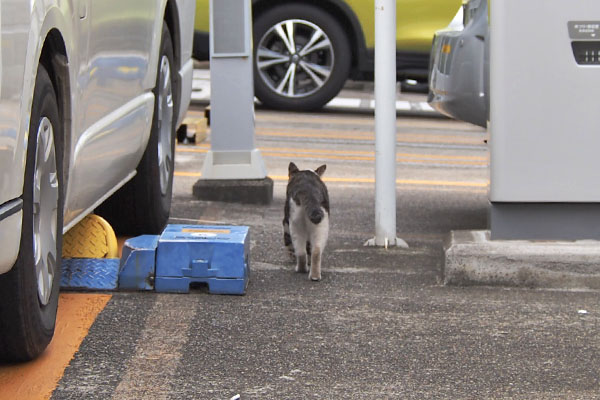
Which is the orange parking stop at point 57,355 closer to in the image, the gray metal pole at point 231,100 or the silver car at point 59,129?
the silver car at point 59,129

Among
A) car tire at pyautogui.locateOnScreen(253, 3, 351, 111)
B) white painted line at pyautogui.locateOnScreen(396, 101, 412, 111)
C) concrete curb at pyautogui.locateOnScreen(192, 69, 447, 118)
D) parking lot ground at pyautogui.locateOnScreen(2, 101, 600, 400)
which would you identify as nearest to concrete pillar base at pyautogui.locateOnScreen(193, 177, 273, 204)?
parking lot ground at pyautogui.locateOnScreen(2, 101, 600, 400)

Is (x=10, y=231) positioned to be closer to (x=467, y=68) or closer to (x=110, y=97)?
(x=110, y=97)

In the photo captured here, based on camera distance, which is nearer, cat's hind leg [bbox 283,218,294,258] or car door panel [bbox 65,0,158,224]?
car door panel [bbox 65,0,158,224]

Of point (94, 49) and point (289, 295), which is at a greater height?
point (94, 49)

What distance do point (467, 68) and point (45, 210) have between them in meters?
2.94

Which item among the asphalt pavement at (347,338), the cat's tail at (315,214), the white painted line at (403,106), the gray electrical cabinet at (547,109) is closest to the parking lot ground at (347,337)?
the asphalt pavement at (347,338)

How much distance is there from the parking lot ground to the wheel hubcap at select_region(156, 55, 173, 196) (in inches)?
20.8

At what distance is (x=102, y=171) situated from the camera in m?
4.71

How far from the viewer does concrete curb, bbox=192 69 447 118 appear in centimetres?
1418

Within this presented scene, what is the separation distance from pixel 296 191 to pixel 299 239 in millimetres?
234

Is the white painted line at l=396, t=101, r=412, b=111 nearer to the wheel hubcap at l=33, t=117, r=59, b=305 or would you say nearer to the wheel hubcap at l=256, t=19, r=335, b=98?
the wheel hubcap at l=256, t=19, r=335, b=98

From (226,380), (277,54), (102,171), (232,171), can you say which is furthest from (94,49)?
(277,54)

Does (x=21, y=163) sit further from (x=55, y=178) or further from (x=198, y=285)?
(x=198, y=285)

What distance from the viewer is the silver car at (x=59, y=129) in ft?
10.7
